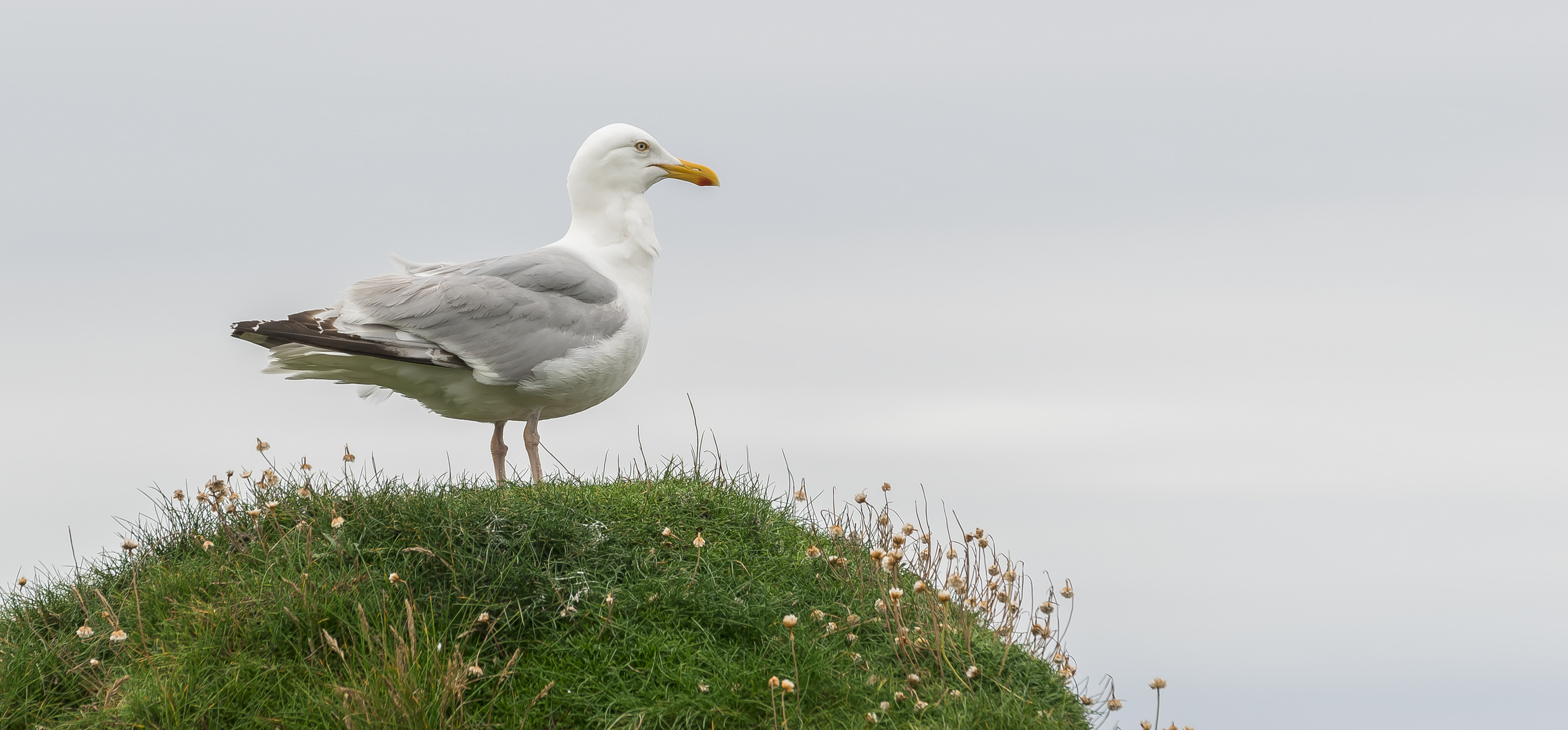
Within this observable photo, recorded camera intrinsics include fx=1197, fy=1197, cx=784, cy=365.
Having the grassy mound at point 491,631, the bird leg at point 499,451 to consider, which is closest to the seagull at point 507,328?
the bird leg at point 499,451

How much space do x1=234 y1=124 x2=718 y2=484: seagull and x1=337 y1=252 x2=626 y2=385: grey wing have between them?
0.01 meters

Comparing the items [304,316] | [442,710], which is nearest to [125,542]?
[304,316]

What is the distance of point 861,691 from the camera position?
22.7 ft

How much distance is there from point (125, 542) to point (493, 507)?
295cm

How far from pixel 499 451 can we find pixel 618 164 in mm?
2667

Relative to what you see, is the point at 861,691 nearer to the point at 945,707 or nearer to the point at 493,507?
the point at 945,707

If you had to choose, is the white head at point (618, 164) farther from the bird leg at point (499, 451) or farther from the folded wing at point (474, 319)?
the bird leg at point (499, 451)

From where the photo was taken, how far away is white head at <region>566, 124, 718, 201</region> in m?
10.3

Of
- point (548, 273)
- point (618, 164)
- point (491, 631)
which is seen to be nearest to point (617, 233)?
point (618, 164)

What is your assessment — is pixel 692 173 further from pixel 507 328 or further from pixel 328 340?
pixel 328 340

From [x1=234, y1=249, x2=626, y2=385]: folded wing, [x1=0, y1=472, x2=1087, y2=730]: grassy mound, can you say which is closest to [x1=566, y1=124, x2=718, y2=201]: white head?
[x1=234, y1=249, x2=626, y2=385]: folded wing

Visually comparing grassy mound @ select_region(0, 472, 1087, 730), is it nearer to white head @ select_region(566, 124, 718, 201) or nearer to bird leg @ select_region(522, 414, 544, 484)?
bird leg @ select_region(522, 414, 544, 484)

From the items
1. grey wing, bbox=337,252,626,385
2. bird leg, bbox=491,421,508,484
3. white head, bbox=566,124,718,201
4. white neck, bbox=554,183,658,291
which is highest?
white head, bbox=566,124,718,201

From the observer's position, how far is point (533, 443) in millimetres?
9688
